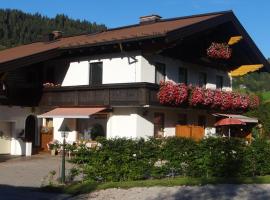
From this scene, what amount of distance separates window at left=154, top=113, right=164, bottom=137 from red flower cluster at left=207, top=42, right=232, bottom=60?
15.2 feet

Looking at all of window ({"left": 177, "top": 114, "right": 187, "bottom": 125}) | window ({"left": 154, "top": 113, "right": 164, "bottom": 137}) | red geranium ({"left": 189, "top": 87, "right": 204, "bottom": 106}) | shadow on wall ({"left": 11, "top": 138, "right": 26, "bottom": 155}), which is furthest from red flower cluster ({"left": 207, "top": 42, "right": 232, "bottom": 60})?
shadow on wall ({"left": 11, "top": 138, "right": 26, "bottom": 155})

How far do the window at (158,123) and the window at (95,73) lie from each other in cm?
351

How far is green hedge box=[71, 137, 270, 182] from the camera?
49.2ft

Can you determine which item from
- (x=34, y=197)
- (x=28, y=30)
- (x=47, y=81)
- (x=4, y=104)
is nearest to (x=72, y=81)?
(x=47, y=81)

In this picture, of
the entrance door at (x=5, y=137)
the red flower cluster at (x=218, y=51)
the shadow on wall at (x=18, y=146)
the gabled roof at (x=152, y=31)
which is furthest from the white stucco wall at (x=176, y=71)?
the entrance door at (x=5, y=137)

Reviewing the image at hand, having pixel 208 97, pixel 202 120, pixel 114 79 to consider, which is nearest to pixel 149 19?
pixel 114 79

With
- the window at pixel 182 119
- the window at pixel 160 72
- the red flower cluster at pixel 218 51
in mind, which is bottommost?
the window at pixel 182 119

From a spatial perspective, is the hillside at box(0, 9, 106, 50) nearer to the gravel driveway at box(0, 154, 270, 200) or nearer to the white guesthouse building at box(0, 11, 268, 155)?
the white guesthouse building at box(0, 11, 268, 155)

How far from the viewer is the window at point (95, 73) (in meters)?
26.2

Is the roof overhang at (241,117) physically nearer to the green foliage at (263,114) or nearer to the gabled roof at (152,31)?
the green foliage at (263,114)

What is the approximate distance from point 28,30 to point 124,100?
57358 mm

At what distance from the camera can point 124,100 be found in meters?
23.9

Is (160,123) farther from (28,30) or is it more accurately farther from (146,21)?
(28,30)

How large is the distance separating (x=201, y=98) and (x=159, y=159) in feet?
34.0
